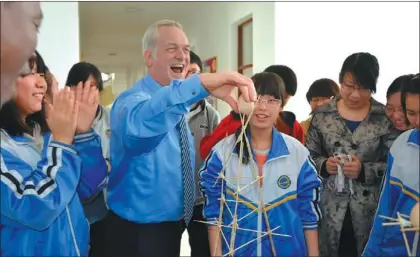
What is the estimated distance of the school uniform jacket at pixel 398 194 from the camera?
3.73ft

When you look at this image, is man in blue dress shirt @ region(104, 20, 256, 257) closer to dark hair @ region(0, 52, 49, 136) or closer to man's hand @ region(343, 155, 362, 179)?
dark hair @ region(0, 52, 49, 136)

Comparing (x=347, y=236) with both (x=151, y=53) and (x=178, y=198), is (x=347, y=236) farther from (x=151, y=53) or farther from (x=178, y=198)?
(x=151, y=53)

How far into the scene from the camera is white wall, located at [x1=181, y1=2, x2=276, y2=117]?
13.2ft

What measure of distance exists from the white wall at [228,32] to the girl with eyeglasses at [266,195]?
94.7 inches

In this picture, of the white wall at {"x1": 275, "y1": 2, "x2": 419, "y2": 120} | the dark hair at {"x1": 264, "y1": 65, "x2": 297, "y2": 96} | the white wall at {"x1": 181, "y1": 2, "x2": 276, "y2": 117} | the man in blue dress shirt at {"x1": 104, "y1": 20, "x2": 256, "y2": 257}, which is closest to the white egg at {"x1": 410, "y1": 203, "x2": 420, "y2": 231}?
the man in blue dress shirt at {"x1": 104, "y1": 20, "x2": 256, "y2": 257}

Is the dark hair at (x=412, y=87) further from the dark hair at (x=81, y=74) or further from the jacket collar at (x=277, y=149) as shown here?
the dark hair at (x=81, y=74)

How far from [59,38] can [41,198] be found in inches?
117

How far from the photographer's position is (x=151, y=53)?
1.71m

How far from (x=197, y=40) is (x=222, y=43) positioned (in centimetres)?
121

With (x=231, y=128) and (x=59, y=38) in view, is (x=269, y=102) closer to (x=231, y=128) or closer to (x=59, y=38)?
(x=231, y=128)

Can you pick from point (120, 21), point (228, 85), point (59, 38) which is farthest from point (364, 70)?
point (120, 21)

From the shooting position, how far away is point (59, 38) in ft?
12.2

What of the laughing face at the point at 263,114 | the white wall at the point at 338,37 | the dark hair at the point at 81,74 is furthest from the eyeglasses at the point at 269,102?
the white wall at the point at 338,37

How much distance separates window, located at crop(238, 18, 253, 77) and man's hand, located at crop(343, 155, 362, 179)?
2.90 meters
